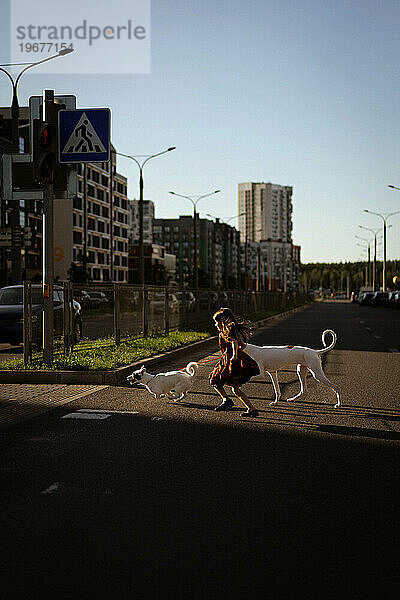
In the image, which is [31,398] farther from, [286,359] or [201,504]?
[201,504]

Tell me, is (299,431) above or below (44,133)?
below

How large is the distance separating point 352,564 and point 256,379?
8857mm

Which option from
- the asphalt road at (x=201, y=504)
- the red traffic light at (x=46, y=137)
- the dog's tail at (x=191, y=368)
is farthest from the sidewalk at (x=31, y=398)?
the red traffic light at (x=46, y=137)

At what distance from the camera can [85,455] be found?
6.96m

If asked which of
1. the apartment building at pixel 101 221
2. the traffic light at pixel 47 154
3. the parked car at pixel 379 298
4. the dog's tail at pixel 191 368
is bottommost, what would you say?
the parked car at pixel 379 298

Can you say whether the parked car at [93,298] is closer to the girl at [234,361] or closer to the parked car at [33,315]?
the parked car at [33,315]

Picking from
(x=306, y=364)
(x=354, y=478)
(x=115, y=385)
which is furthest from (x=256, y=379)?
(x=354, y=478)

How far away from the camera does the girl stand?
893cm

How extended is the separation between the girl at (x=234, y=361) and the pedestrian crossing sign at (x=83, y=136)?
5.71 m

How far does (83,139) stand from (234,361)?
6.44m

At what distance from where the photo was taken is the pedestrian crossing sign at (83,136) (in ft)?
44.7

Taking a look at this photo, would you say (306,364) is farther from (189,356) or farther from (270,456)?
(189,356)

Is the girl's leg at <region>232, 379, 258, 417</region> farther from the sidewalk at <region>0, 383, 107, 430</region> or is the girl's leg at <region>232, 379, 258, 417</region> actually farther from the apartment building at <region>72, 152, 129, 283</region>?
the apartment building at <region>72, 152, 129, 283</region>

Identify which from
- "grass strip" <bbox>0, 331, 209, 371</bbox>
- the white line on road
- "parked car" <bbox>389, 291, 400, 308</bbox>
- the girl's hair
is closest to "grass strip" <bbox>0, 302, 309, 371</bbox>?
"grass strip" <bbox>0, 331, 209, 371</bbox>
